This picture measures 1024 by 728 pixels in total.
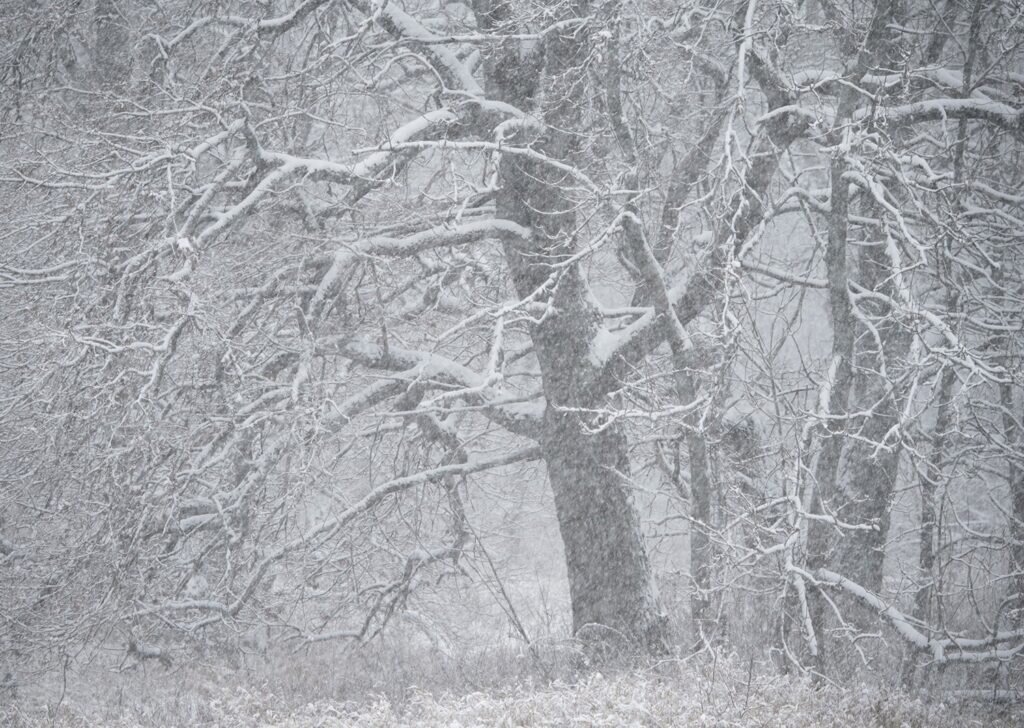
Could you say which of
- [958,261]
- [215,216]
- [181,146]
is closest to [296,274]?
[215,216]

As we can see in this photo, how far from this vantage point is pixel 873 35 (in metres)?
6.88

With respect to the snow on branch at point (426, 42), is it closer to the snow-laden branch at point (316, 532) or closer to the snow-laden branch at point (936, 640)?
the snow-laden branch at point (316, 532)

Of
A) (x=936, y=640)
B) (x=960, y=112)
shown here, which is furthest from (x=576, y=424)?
(x=960, y=112)

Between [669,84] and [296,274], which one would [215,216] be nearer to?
[296,274]

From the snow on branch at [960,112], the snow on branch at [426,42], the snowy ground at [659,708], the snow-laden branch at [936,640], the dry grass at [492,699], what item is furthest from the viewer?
the snow on branch at [426,42]

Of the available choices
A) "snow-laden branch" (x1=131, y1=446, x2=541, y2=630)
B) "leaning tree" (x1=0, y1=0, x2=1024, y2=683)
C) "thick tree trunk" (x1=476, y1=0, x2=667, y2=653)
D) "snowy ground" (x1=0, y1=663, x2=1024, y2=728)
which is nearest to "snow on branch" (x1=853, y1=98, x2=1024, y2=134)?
"leaning tree" (x1=0, y1=0, x2=1024, y2=683)

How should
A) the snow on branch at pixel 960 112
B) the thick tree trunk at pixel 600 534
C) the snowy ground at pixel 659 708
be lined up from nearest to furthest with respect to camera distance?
1. the snowy ground at pixel 659 708
2. the snow on branch at pixel 960 112
3. the thick tree trunk at pixel 600 534

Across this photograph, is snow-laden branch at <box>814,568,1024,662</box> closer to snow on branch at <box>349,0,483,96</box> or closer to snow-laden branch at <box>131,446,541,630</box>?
snow-laden branch at <box>131,446,541,630</box>

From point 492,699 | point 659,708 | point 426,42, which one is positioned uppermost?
point 426,42

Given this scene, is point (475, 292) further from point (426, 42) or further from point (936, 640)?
point (936, 640)

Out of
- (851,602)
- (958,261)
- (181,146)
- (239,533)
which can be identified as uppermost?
(181,146)

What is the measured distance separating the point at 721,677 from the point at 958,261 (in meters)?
3.61

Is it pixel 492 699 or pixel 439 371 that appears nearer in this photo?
pixel 492 699

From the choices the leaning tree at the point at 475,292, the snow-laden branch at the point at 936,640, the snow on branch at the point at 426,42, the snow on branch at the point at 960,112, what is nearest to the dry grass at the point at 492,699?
the snow-laden branch at the point at 936,640
